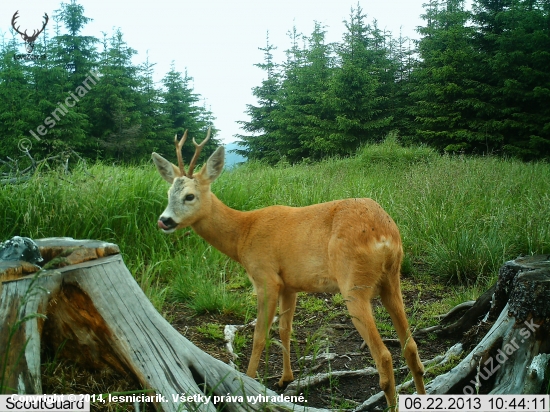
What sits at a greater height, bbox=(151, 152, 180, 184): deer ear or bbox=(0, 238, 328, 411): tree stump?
bbox=(151, 152, 180, 184): deer ear

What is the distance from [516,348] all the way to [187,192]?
2.37 metres

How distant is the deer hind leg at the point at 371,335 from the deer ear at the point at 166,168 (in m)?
1.70

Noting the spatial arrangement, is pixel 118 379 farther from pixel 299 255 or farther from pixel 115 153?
pixel 115 153

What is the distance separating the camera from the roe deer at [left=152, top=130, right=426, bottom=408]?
282 centimetres

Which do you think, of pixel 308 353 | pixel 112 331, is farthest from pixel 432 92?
pixel 112 331

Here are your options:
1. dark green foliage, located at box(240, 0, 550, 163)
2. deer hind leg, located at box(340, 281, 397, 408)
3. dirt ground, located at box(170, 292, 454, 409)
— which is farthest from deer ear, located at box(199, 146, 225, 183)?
dark green foliage, located at box(240, 0, 550, 163)

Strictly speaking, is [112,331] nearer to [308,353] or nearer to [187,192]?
[187,192]

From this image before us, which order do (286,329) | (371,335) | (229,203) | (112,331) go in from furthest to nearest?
(229,203), (286,329), (371,335), (112,331)

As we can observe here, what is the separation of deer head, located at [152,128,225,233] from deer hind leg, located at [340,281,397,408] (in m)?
1.36

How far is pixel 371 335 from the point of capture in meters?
2.69

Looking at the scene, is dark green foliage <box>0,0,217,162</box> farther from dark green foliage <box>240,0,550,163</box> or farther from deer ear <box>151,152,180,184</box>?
deer ear <box>151,152,180,184</box>

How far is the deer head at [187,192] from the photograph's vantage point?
11.7ft

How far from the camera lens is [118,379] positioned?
235cm

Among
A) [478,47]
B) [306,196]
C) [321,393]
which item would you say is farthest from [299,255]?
[478,47]
